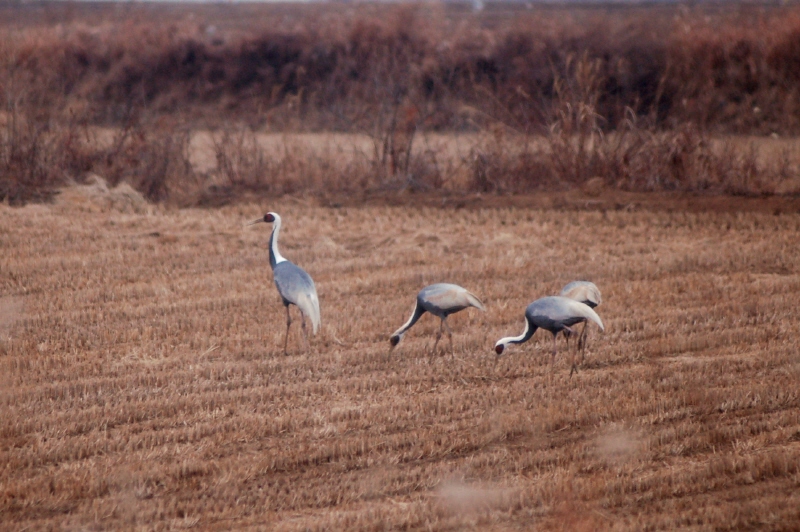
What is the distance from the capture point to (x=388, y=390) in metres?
7.05

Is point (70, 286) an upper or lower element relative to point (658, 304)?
lower

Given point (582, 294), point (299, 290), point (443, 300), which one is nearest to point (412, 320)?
point (443, 300)

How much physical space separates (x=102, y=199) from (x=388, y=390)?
7.93m

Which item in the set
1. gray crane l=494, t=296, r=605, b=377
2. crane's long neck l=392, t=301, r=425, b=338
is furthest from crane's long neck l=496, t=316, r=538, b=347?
crane's long neck l=392, t=301, r=425, b=338

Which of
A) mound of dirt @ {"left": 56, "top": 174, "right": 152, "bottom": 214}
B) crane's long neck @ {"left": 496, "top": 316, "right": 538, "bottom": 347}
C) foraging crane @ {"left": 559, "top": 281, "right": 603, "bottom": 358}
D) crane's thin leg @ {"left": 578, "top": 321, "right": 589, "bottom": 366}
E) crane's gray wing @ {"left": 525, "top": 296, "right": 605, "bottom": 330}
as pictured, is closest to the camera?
crane's gray wing @ {"left": 525, "top": 296, "right": 605, "bottom": 330}

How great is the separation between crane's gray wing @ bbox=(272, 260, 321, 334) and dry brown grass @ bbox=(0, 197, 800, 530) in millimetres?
411

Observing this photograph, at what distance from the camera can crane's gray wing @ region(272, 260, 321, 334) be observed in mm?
7723

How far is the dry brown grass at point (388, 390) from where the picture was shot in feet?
17.4

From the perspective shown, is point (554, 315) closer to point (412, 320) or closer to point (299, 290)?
point (412, 320)

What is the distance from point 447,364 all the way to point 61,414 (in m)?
3.06

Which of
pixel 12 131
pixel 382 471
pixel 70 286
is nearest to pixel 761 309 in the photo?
pixel 382 471

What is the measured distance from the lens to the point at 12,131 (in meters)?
14.1

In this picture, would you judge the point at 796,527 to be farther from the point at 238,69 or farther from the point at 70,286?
the point at 238,69

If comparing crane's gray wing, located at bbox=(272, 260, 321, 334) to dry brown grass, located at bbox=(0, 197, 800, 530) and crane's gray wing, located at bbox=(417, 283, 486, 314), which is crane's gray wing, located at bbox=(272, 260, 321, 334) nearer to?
dry brown grass, located at bbox=(0, 197, 800, 530)
